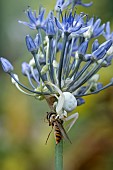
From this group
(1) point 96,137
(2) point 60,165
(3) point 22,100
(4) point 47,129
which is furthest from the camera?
(3) point 22,100

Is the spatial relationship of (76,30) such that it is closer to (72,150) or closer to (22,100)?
(72,150)

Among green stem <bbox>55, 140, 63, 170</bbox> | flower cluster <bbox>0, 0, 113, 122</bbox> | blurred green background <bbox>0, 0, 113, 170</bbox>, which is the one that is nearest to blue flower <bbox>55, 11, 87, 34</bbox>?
flower cluster <bbox>0, 0, 113, 122</bbox>

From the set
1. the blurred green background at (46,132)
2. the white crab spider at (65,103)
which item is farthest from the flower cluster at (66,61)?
the blurred green background at (46,132)

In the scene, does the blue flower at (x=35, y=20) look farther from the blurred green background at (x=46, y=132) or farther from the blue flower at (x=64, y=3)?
the blurred green background at (x=46, y=132)

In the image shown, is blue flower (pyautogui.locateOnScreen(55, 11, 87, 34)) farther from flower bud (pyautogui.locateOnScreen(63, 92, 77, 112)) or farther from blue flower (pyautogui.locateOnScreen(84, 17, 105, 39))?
flower bud (pyautogui.locateOnScreen(63, 92, 77, 112))

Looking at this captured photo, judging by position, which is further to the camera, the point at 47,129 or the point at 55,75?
the point at 47,129

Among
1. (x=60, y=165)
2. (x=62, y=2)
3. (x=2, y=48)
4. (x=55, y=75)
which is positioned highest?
(x=2, y=48)

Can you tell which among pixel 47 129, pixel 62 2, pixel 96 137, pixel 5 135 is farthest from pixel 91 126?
pixel 62 2

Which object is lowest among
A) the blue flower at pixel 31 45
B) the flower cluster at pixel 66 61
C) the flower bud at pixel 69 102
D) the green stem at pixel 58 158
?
the green stem at pixel 58 158
